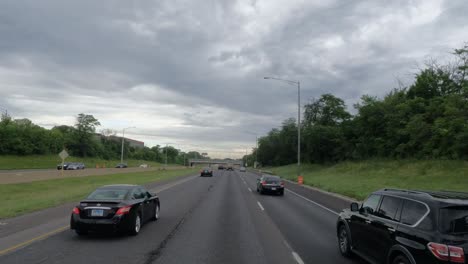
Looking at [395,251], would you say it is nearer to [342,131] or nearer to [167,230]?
[167,230]

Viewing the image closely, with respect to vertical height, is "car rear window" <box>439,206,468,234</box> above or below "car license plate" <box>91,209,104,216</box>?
above

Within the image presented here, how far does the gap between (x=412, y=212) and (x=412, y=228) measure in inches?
13.9

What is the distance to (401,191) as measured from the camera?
22.6ft

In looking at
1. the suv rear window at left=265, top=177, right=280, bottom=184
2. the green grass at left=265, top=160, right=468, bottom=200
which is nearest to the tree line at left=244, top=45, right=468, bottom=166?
the green grass at left=265, top=160, right=468, bottom=200

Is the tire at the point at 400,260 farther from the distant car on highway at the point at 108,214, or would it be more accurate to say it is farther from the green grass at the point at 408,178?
the green grass at the point at 408,178

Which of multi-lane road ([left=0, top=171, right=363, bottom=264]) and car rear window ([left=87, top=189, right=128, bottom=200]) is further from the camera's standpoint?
car rear window ([left=87, top=189, right=128, bottom=200])

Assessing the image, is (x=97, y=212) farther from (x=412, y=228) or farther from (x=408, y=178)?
(x=408, y=178)

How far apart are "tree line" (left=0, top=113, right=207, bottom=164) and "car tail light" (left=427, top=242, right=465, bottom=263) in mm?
107068

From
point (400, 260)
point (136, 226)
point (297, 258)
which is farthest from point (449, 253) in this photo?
point (136, 226)

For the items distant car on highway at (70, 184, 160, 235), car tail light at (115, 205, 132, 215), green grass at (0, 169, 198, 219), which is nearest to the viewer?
distant car on highway at (70, 184, 160, 235)

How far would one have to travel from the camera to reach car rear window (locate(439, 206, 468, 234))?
5.30m

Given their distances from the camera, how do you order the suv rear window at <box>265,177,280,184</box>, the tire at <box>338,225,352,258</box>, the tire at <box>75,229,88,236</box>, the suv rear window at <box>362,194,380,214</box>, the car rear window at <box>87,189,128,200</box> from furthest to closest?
the suv rear window at <box>265,177,280,184</box>, the car rear window at <box>87,189,128,200</box>, the tire at <box>75,229,88,236</box>, the tire at <box>338,225,352,258</box>, the suv rear window at <box>362,194,380,214</box>

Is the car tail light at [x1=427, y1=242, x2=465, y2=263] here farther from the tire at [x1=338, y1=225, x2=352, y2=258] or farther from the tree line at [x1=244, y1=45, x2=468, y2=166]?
the tree line at [x1=244, y1=45, x2=468, y2=166]

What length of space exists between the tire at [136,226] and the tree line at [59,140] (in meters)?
99.3
